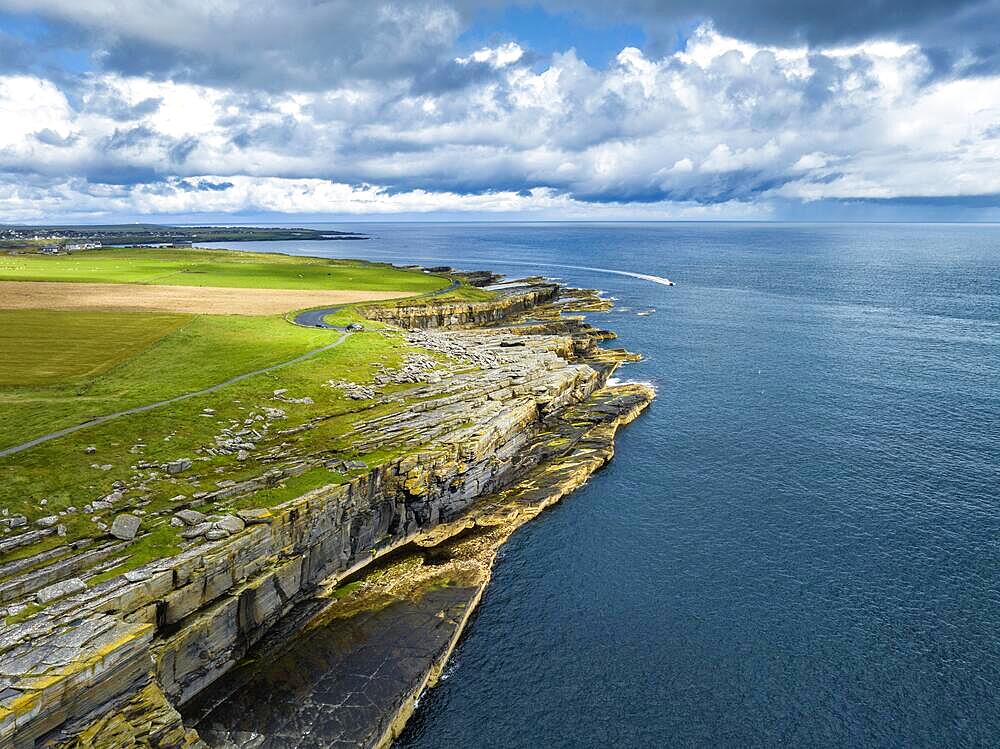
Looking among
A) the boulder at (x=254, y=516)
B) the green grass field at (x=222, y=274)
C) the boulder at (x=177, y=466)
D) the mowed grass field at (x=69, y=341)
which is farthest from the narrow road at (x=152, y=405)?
the green grass field at (x=222, y=274)

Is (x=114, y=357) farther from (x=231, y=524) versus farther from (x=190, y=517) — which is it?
(x=231, y=524)

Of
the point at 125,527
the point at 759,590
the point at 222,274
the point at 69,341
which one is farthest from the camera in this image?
the point at 222,274

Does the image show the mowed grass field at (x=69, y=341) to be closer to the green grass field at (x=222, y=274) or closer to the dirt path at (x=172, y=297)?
the dirt path at (x=172, y=297)

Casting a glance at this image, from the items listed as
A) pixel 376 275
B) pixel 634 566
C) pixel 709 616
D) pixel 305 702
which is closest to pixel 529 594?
pixel 634 566

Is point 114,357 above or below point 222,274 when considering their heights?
below

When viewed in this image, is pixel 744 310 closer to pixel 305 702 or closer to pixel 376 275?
pixel 376 275

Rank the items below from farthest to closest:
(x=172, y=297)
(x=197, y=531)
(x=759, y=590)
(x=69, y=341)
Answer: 1. (x=172, y=297)
2. (x=69, y=341)
3. (x=759, y=590)
4. (x=197, y=531)

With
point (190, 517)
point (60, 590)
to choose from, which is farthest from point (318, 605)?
point (60, 590)
